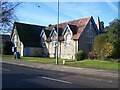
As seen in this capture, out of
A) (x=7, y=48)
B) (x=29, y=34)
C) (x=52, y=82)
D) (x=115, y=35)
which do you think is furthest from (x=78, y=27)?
(x=52, y=82)

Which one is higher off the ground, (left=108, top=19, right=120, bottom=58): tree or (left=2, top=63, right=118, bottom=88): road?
(left=108, top=19, right=120, bottom=58): tree

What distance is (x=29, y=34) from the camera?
193 feet

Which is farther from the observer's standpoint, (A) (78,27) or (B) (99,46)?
(A) (78,27)

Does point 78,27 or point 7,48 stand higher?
point 78,27

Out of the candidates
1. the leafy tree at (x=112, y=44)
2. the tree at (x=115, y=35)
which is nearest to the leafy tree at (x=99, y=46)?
the leafy tree at (x=112, y=44)

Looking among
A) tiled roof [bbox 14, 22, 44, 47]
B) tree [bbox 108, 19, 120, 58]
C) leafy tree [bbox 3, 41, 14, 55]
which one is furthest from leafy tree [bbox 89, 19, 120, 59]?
leafy tree [bbox 3, 41, 14, 55]

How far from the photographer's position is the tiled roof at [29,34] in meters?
56.4

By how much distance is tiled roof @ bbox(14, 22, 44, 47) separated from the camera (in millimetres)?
56375

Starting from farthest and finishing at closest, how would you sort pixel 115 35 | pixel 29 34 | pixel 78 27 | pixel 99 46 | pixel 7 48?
pixel 29 34 < pixel 7 48 < pixel 78 27 < pixel 99 46 < pixel 115 35

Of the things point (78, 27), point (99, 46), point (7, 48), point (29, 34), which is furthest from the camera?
point (29, 34)

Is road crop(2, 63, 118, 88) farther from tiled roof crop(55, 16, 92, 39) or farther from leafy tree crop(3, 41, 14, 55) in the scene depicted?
leafy tree crop(3, 41, 14, 55)

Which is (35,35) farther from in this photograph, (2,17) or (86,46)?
(2,17)

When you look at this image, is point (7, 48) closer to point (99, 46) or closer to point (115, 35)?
point (99, 46)

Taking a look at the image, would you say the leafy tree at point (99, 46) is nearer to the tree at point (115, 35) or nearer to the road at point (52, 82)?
the tree at point (115, 35)
